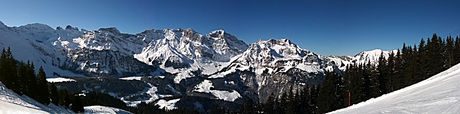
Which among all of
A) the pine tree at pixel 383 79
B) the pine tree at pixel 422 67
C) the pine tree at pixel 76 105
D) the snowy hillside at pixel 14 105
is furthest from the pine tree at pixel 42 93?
the pine tree at pixel 422 67

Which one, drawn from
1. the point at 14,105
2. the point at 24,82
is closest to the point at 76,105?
the point at 24,82

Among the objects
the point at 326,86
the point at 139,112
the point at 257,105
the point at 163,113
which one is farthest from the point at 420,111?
the point at 139,112

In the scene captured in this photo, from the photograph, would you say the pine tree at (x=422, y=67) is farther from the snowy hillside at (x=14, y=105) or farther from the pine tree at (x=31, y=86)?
the pine tree at (x=31, y=86)

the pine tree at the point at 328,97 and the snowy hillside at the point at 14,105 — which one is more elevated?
the snowy hillside at the point at 14,105

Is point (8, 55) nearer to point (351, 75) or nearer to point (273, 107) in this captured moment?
point (273, 107)

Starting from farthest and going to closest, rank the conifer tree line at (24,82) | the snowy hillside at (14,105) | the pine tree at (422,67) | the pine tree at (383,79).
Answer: the pine tree at (383,79) < the pine tree at (422,67) < the conifer tree line at (24,82) < the snowy hillside at (14,105)

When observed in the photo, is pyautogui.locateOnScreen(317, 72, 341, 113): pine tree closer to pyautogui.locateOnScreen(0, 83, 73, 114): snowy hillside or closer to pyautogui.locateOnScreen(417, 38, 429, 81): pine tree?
pyautogui.locateOnScreen(417, 38, 429, 81): pine tree

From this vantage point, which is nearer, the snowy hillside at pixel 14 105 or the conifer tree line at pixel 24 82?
the snowy hillside at pixel 14 105

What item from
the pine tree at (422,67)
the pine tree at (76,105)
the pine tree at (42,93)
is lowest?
the pine tree at (76,105)

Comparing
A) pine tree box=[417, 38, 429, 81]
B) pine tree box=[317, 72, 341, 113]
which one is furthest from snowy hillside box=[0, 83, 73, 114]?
pine tree box=[417, 38, 429, 81]

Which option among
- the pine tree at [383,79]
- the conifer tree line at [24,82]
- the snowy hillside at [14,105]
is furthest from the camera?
the pine tree at [383,79]

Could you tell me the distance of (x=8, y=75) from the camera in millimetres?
36500

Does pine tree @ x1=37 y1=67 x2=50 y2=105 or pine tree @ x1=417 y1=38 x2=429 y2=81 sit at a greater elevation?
pine tree @ x1=417 y1=38 x2=429 y2=81

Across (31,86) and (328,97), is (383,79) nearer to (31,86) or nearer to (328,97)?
(328,97)
